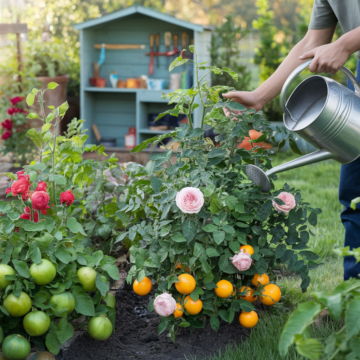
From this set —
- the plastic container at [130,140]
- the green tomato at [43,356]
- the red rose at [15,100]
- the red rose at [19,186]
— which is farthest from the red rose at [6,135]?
the green tomato at [43,356]

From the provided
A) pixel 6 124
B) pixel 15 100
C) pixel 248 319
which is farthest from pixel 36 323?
pixel 15 100

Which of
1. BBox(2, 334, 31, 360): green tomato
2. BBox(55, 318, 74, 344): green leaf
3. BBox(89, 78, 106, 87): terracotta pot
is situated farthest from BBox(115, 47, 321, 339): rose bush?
BBox(89, 78, 106, 87): terracotta pot

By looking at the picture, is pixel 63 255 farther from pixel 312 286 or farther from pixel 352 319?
pixel 312 286

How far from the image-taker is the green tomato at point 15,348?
3.35 feet

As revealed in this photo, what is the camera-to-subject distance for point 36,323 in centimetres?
105

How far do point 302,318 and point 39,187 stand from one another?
84 cm

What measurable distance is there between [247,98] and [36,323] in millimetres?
931

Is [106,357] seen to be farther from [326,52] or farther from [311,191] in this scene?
[311,191]

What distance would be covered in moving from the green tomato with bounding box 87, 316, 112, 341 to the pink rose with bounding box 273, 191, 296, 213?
1.92 ft

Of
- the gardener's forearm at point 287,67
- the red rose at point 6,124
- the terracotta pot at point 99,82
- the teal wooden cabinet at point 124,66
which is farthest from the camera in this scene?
the terracotta pot at point 99,82

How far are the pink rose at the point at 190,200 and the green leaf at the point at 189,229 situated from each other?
8cm

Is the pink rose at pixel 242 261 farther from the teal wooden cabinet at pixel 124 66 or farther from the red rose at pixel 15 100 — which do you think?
the teal wooden cabinet at pixel 124 66

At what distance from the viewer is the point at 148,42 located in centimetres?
461

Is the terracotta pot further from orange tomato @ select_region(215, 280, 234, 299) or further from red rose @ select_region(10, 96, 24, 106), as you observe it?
orange tomato @ select_region(215, 280, 234, 299)
